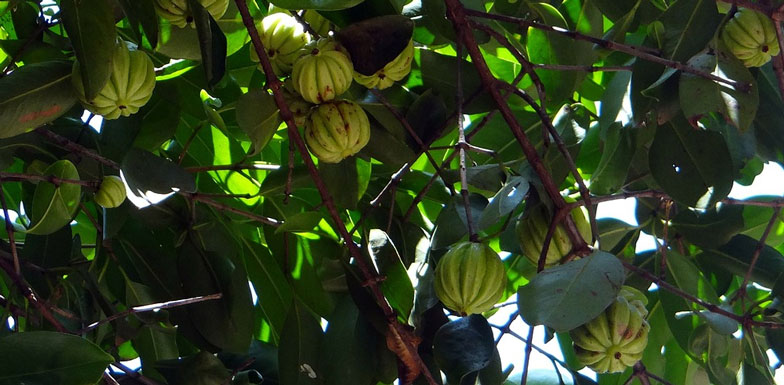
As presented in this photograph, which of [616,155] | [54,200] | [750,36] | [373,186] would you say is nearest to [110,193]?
[54,200]

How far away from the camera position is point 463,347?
3.67 feet

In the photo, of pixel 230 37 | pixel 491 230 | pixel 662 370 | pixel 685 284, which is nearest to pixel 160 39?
pixel 230 37

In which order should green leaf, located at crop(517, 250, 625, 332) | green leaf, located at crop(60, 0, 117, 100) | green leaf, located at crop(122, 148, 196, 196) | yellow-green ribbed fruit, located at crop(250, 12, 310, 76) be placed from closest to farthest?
1. green leaf, located at crop(517, 250, 625, 332)
2. green leaf, located at crop(60, 0, 117, 100)
3. green leaf, located at crop(122, 148, 196, 196)
4. yellow-green ribbed fruit, located at crop(250, 12, 310, 76)

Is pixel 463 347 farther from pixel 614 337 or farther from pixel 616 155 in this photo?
pixel 616 155

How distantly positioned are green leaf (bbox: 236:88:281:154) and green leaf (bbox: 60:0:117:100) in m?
0.19

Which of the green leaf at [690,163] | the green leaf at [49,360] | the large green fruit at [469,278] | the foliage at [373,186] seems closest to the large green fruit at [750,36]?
the foliage at [373,186]

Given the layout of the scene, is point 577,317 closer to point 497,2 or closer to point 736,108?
point 736,108

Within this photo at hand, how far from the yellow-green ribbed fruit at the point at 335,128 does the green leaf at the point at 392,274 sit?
0.45 ft

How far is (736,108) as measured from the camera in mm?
1225

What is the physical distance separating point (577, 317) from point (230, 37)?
88cm

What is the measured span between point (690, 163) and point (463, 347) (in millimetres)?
497

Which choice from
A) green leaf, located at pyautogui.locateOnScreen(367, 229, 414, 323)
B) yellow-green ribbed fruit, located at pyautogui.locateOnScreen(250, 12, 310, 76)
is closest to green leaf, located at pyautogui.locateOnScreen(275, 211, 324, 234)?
green leaf, located at pyautogui.locateOnScreen(367, 229, 414, 323)

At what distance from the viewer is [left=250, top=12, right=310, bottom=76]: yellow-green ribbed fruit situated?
1.39 meters

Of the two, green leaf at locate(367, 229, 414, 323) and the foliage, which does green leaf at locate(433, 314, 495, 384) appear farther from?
green leaf at locate(367, 229, 414, 323)
